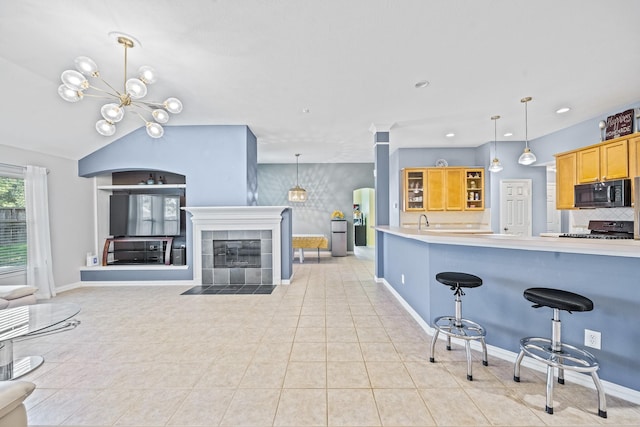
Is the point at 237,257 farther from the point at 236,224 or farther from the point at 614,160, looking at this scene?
the point at 614,160

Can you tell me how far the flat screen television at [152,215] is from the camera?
4.98 meters

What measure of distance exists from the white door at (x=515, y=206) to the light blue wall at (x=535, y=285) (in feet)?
13.5

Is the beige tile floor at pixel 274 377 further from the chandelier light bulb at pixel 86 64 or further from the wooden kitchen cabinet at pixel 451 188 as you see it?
the wooden kitchen cabinet at pixel 451 188

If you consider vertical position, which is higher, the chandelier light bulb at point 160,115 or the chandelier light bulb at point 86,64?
the chandelier light bulb at point 86,64

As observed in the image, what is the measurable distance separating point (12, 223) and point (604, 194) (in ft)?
28.0

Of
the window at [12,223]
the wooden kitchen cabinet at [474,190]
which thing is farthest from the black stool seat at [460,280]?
the window at [12,223]

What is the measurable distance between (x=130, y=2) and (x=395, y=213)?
5.92m

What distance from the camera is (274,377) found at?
6.86 ft

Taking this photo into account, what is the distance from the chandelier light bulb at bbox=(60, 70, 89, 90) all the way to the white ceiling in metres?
0.59

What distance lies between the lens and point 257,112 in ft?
13.9

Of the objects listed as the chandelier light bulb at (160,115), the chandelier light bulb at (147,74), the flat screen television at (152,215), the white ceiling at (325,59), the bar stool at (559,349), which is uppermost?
the white ceiling at (325,59)

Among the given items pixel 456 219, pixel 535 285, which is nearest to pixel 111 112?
pixel 535 285

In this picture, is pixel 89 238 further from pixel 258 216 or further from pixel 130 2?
pixel 130 2

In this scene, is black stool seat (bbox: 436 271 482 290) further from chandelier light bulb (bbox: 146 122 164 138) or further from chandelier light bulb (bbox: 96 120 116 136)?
chandelier light bulb (bbox: 96 120 116 136)
